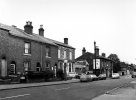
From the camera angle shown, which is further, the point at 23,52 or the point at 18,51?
the point at 23,52

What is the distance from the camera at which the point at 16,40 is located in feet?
118

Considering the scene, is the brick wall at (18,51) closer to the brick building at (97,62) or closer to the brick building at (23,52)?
the brick building at (23,52)

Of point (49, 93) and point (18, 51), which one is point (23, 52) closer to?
point (18, 51)

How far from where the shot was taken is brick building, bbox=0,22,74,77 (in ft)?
110

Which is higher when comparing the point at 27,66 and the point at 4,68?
the point at 27,66

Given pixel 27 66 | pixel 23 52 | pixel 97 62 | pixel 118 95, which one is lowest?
pixel 118 95

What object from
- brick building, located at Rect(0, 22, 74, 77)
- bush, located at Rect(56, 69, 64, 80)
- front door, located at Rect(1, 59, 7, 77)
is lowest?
bush, located at Rect(56, 69, 64, 80)

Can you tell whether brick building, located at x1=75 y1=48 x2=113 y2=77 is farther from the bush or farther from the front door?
the front door

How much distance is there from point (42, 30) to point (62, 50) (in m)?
5.92

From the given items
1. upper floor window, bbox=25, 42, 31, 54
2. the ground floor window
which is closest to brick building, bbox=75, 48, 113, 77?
upper floor window, bbox=25, 42, 31, 54

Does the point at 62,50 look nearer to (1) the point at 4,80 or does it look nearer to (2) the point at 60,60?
(2) the point at 60,60

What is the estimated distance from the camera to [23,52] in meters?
37.5

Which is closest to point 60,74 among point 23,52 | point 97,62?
point 23,52

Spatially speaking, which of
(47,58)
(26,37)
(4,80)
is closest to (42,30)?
(47,58)
